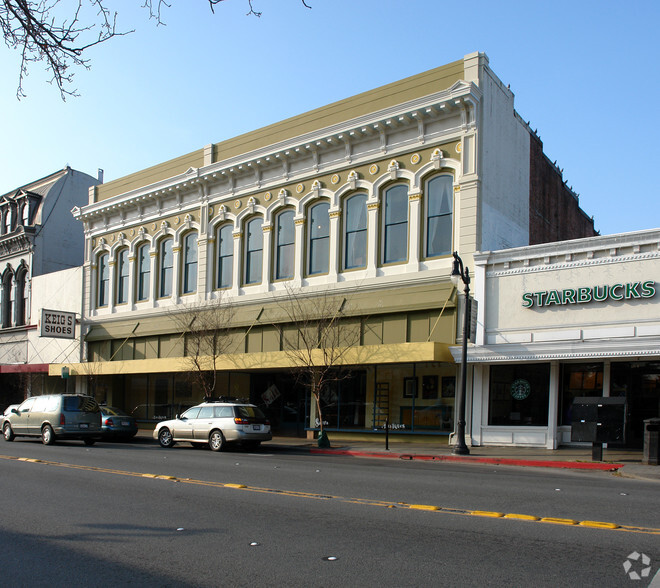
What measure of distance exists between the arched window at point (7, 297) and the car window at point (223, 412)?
2617 centimetres

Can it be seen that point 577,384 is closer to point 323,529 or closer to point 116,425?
point 323,529

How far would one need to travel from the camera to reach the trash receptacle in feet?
52.0

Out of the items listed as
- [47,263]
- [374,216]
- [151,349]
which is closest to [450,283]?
[374,216]

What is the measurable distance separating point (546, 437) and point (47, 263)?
3199 centimetres

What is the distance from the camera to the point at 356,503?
9680 millimetres

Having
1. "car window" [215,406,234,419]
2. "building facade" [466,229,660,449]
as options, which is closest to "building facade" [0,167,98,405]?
"car window" [215,406,234,419]

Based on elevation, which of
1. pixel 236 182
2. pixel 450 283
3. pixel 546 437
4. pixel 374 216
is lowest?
pixel 546 437

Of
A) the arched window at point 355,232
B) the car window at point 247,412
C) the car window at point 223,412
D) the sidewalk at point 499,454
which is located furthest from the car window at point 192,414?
the arched window at point 355,232

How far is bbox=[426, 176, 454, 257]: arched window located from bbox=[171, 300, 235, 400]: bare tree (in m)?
9.50

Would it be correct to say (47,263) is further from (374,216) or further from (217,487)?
(217,487)

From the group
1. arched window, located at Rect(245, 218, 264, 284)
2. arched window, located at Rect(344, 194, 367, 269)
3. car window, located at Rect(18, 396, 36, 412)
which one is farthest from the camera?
arched window, located at Rect(245, 218, 264, 284)

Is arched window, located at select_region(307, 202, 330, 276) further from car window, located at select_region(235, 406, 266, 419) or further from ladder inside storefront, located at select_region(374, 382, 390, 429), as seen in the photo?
car window, located at select_region(235, 406, 266, 419)

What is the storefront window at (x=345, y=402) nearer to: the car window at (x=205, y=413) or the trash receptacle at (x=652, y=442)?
the car window at (x=205, y=413)

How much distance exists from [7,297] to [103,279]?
10151 mm
